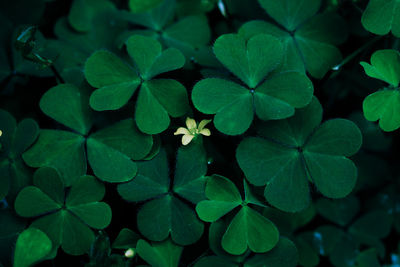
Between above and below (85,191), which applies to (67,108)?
above

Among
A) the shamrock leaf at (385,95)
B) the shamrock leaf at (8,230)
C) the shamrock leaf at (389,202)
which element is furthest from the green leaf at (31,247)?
the shamrock leaf at (389,202)

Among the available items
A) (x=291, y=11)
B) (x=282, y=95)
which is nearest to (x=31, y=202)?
(x=282, y=95)

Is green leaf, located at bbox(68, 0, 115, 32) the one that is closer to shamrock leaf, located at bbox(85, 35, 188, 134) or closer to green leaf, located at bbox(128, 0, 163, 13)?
green leaf, located at bbox(128, 0, 163, 13)

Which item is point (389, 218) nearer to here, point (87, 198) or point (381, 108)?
point (381, 108)

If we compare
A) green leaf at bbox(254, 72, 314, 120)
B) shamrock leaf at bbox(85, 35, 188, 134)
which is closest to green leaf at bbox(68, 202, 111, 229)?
shamrock leaf at bbox(85, 35, 188, 134)

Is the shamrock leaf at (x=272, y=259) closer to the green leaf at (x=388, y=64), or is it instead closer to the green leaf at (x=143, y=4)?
the green leaf at (x=388, y=64)

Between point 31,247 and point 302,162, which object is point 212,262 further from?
point 31,247
